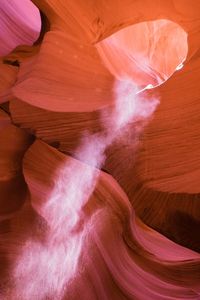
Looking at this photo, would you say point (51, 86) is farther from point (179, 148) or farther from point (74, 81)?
point (179, 148)

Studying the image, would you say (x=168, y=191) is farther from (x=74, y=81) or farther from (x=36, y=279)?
(x=36, y=279)

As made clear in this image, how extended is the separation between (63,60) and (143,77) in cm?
19

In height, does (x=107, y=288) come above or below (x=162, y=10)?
below

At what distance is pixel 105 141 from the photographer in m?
0.90

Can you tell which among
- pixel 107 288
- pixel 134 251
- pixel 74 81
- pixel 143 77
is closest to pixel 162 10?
pixel 143 77

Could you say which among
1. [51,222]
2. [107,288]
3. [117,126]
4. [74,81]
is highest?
[74,81]

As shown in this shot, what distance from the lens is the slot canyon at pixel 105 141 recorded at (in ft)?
2.73

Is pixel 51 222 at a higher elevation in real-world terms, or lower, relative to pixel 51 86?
lower

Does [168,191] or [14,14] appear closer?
[168,191]

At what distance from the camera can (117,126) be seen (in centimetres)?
89

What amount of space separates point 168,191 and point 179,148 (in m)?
0.10

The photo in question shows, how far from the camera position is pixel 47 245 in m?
0.99

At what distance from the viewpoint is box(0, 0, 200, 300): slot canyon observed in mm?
833

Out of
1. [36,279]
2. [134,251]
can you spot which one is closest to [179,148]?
[134,251]
